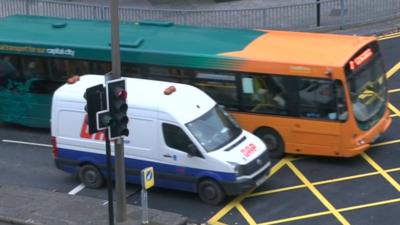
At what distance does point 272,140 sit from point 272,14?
8915 millimetres

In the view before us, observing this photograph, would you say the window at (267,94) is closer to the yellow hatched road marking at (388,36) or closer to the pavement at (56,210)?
the pavement at (56,210)

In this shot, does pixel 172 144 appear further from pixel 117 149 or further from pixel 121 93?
pixel 121 93

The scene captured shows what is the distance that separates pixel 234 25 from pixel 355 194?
10976 mm

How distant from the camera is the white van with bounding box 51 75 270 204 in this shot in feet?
49.0

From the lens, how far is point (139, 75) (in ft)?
59.4

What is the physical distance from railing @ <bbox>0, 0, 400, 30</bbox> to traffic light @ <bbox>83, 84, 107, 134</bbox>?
12.5 m

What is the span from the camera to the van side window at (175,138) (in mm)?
15023

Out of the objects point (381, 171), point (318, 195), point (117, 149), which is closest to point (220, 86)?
point (318, 195)

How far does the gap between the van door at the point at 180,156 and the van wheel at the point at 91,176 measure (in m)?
1.66

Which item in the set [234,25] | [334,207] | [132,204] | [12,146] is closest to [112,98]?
[132,204]

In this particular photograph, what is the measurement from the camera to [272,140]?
1708 centimetres

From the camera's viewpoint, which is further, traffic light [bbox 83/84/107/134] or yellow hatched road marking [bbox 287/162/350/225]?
yellow hatched road marking [bbox 287/162/350/225]

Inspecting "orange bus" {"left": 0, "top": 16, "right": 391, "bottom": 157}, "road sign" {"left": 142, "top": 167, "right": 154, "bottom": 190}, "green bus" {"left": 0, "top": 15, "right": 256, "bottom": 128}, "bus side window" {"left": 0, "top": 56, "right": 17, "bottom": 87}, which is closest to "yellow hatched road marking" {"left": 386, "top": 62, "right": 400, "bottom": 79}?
"orange bus" {"left": 0, "top": 16, "right": 391, "bottom": 157}

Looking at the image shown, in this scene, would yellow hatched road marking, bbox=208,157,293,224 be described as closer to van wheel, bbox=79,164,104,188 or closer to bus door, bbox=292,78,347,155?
bus door, bbox=292,78,347,155
